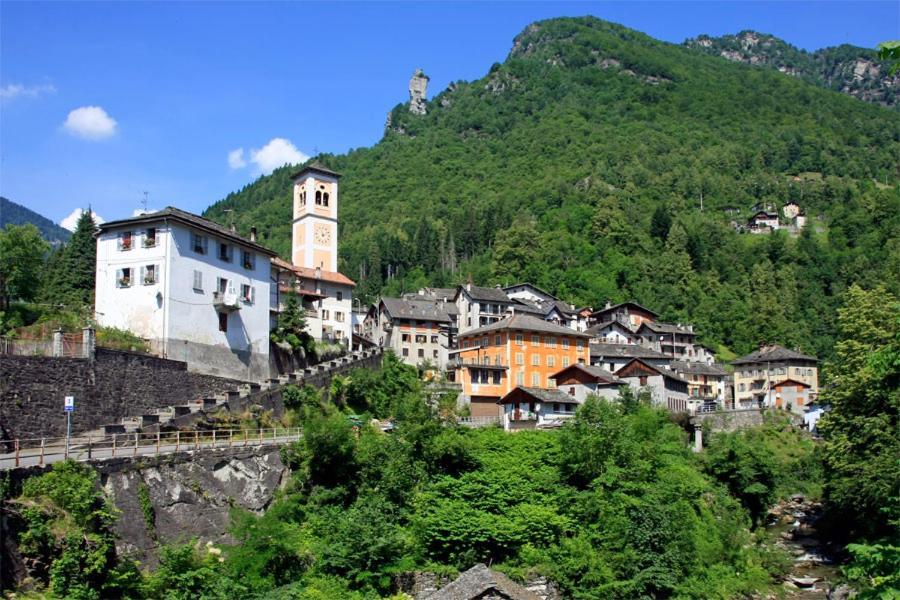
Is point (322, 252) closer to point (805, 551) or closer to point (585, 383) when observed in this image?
point (585, 383)

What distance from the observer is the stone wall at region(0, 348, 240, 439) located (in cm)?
3450

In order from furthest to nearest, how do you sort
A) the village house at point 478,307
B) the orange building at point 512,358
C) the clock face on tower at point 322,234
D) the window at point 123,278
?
the village house at point 478,307, the clock face on tower at point 322,234, the orange building at point 512,358, the window at point 123,278

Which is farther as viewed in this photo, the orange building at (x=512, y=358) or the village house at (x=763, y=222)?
the village house at (x=763, y=222)

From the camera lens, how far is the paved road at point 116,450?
30091mm

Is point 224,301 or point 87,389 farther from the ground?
point 224,301

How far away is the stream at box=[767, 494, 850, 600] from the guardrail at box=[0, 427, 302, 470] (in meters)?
26.7

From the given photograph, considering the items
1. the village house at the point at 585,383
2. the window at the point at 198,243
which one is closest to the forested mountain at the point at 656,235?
the village house at the point at 585,383

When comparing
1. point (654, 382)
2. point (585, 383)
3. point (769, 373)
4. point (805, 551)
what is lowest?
point (805, 551)

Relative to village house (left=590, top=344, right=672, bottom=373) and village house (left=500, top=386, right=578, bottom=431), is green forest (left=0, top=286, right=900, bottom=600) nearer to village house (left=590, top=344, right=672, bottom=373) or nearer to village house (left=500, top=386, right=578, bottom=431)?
village house (left=500, top=386, right=578, bottom=431)

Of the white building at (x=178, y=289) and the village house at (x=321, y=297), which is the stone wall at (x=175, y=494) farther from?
the village house at (x=321, y=297)

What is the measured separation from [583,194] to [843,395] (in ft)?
373

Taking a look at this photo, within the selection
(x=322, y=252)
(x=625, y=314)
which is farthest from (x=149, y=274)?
(x=625, y=314)

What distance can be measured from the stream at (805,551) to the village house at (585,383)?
13276 millimetres

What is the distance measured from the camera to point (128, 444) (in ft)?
116
